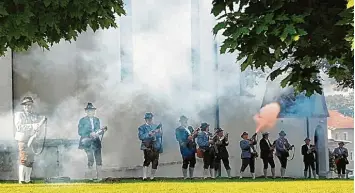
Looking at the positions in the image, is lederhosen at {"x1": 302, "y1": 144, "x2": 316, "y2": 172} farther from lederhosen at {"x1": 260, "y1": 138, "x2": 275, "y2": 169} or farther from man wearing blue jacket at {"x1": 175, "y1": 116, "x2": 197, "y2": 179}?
man wearing blue jacket at {"x1": 175, "y1": 116, "x2": 197, "y2": 179}

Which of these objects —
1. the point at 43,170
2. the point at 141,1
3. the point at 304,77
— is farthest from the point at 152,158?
the point at 304,77

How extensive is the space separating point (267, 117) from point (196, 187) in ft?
4.70

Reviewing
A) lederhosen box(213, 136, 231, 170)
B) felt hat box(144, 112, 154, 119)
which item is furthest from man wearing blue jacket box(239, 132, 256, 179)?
felt hat box(144, 112, 154, 119)

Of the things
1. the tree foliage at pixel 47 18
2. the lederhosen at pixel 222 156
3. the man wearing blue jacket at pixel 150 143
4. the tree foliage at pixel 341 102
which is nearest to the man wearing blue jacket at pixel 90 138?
the man wearing blue jacket at pixel 150 143

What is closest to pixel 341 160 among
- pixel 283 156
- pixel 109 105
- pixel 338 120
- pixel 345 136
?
pixel 345 136

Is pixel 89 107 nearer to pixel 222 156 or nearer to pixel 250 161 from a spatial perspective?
pixel 222 156

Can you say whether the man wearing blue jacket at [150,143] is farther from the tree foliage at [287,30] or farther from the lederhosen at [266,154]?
the tree foliage at [287,30]

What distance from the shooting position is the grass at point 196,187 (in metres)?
5.63

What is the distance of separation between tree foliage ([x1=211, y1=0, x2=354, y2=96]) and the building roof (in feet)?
10.6

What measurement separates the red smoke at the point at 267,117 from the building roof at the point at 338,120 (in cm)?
56

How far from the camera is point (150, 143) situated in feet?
20.8

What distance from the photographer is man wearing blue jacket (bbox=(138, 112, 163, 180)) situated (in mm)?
6262

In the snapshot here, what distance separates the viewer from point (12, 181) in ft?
19.9

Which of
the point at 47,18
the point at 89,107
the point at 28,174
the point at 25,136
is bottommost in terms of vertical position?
the point at 28,174
